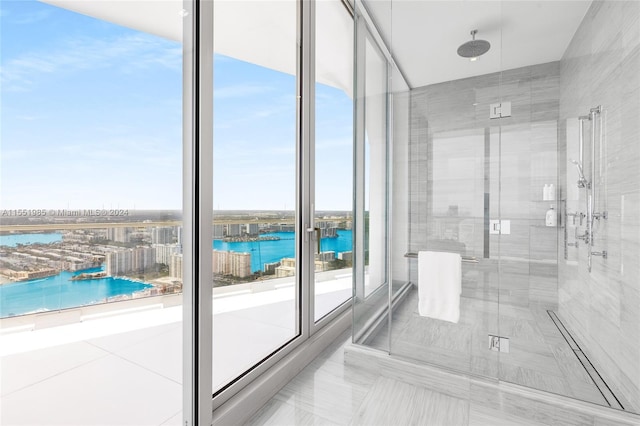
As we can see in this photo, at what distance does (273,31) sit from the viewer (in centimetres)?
192

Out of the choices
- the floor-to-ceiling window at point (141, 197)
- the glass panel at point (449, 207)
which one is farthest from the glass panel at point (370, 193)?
the floor-to-ceiling window at point (141, 197)

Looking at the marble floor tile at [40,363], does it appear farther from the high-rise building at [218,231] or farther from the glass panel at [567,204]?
the glass panel at [567,204]

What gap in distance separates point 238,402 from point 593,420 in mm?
1751

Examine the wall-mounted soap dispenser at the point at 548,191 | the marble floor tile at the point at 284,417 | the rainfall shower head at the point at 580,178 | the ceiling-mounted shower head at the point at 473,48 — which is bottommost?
the marble floor tile at the point at 284,417

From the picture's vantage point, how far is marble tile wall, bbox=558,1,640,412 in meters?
1.59

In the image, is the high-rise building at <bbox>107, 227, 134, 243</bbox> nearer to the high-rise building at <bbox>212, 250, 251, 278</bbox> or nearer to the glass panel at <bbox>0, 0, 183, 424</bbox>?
the glass panel at <bbox>0, 0, 183, 424</bbox>

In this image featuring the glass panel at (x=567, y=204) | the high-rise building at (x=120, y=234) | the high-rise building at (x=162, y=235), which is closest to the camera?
the high-rise building at (x=120, y=234)

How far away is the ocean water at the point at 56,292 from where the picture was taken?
859 mm

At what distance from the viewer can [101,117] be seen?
1079 millimetres

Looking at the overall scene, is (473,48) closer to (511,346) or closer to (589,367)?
(511,346)

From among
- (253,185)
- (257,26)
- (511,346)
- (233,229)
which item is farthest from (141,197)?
(511,346)

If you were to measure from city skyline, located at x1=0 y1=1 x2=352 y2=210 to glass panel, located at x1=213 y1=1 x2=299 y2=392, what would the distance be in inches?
0.6

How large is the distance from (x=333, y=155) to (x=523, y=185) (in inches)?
56.3

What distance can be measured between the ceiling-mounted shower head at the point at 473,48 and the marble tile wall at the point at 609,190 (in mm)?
497
